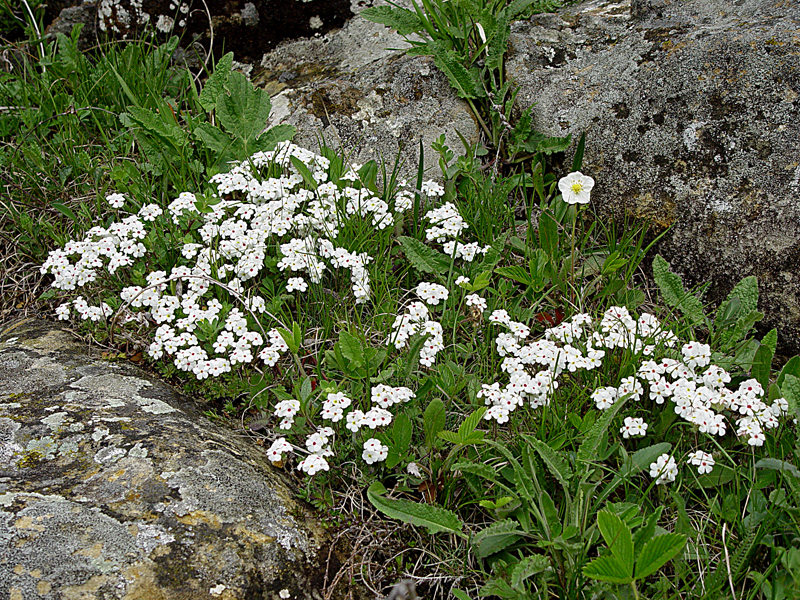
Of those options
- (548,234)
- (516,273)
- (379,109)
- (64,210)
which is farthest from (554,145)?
(64,210)

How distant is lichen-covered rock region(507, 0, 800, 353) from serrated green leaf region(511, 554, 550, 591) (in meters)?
1.82

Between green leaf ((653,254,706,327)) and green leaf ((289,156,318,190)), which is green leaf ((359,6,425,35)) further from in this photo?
green leaf ((653,254,706,327))

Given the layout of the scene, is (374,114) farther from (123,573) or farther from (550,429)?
(123,573)

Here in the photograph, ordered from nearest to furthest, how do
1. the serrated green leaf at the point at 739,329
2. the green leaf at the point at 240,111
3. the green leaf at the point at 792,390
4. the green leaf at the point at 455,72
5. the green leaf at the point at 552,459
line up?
1. the green leaf at the point at 552,459
2. the green leaf at the point at 792,390
3. the serrated green leaf at the point at 739,329
4. the green leaf at the point at 240,111
5. the green leaf at the point at 455,72

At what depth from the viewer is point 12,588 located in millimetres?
1759

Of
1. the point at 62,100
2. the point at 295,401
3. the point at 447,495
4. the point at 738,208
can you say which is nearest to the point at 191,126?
the point at 62,100

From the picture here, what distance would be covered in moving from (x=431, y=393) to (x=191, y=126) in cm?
231

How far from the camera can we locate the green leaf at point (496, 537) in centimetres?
221

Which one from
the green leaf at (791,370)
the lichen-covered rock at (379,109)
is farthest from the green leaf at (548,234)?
the green leaf at (791,370)

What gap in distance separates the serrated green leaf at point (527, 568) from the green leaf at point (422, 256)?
1.59 metres

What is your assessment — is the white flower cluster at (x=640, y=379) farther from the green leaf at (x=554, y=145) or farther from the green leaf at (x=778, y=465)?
the green leaf at (x=554, y=145)

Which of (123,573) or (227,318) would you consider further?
(227,318)

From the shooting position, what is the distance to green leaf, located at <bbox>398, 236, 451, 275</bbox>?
3.33 meters

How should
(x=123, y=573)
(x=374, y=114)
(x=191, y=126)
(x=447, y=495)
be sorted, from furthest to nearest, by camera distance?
(x=374, y=114), (x=191, y=126), (x=447, y=495), (x=123, y=573)
